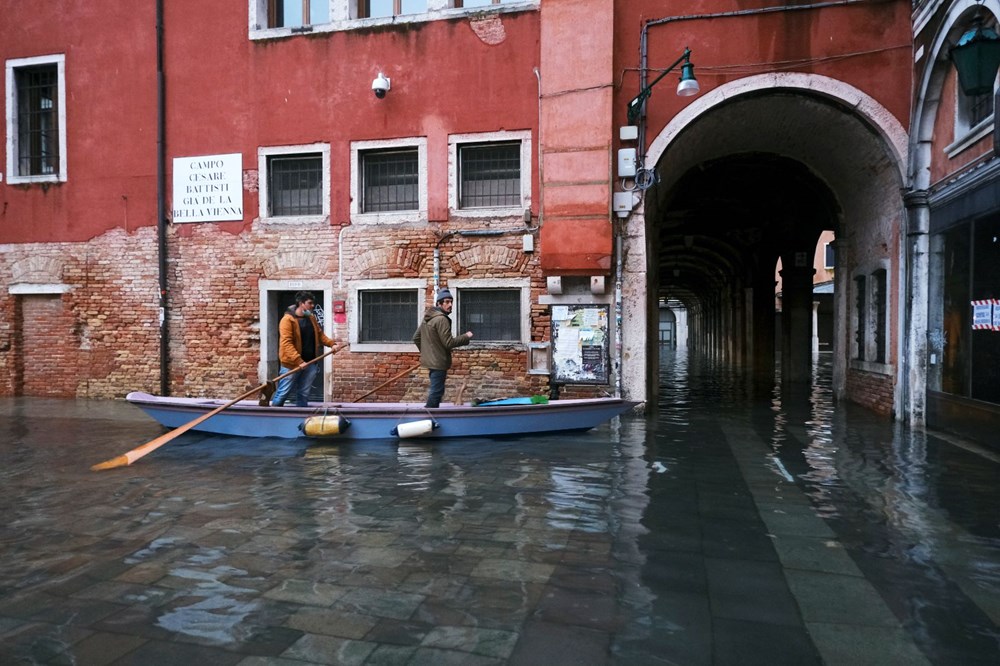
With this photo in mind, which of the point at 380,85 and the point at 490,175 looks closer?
the point at 380,85

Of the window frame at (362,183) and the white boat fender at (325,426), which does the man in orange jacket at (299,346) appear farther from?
the window frame at (362,183)

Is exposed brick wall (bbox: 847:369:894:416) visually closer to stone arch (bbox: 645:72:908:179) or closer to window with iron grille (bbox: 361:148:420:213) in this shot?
stone arch (bbox: 645:72:908:179)

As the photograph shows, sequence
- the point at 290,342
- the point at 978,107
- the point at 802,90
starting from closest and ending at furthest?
the point at 978,107 → the point at 290,342 → the point at 802,90

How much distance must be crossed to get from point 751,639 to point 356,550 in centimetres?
245

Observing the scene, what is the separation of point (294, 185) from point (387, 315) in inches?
121

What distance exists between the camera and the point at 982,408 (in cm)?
793

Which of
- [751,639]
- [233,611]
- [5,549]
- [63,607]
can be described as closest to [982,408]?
[751,639]

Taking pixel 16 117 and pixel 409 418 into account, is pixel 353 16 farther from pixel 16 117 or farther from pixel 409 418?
pixel 409 418

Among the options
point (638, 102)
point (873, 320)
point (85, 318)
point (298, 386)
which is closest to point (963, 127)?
point (873, 320)

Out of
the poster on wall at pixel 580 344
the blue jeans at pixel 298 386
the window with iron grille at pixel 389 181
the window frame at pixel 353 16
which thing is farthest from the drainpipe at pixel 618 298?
the blue jeans at pixel 298 386

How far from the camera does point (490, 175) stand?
11820mm

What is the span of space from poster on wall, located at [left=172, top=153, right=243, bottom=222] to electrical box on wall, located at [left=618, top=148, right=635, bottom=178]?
275 inches

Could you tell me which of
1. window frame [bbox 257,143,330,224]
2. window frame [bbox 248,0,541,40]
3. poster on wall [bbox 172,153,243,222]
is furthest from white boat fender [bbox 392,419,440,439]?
window frame [bbox 248,0,541,40]

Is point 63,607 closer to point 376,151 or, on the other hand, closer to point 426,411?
point 426,411
